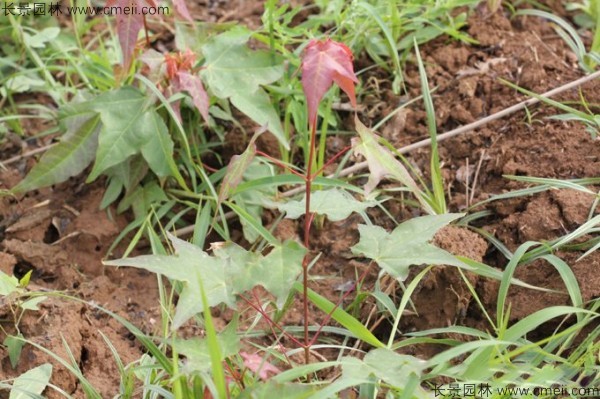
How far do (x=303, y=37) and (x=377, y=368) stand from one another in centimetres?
171

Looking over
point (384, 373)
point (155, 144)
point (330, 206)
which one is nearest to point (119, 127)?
point (155, 144)

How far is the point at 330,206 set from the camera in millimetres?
2131

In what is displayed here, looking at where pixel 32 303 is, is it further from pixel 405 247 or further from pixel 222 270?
pixel 405 247

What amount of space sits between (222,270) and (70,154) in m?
1.01

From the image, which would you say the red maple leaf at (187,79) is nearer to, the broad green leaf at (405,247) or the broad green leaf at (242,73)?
the broad green leaf at (242,73)

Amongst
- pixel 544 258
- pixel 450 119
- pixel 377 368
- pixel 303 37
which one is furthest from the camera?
pixel 303 37

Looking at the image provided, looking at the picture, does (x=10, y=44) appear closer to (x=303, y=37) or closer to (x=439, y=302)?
(x=303, y=37)

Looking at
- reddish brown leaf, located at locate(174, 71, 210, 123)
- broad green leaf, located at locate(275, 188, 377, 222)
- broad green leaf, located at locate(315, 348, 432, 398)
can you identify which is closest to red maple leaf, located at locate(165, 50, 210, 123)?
reddish brown leaf, located at locate(174, 71, 210, 123)

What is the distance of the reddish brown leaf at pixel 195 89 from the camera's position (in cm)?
258

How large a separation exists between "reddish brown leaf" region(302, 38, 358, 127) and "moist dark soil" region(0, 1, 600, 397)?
724 millimetres

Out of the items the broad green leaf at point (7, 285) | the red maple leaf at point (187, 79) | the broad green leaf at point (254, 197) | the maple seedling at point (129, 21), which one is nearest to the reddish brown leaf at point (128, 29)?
the maple seedling at point (129, 21)

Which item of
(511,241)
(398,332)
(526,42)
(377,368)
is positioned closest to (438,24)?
(526,42)

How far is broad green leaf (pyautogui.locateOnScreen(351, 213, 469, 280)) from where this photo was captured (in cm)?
197

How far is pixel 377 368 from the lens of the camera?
186cm
